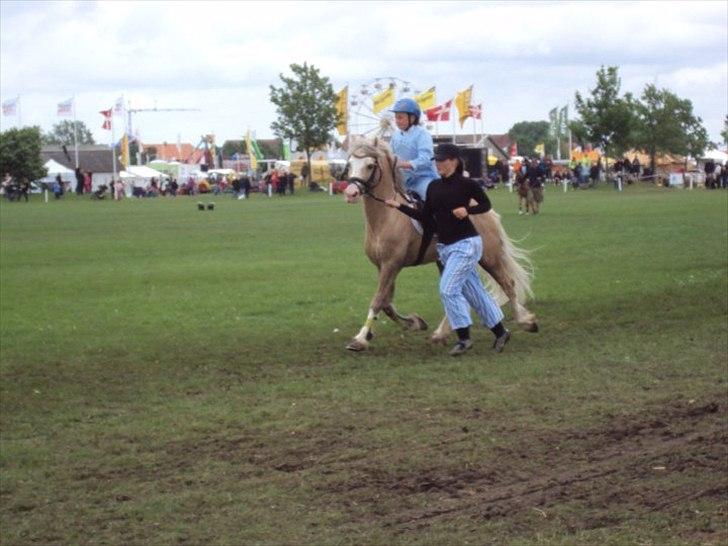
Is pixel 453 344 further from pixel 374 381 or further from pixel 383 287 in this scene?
pixel 374 381

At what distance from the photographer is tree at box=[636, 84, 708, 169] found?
9531 cm

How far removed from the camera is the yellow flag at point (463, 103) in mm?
92938

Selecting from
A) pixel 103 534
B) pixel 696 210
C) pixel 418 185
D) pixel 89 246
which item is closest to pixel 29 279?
pixel 89 246

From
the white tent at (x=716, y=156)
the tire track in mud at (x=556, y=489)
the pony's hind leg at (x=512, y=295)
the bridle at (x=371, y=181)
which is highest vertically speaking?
the bridle at (x=371, y=181)

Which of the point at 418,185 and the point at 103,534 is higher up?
the point at 418,185

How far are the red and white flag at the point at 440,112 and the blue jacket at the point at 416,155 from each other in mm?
75937

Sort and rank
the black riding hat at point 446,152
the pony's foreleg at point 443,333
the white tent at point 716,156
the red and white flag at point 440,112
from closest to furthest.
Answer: the black riding hat at point 446,152
the pony's foreleg at point 443,333
the red and white flag at point 440,112
the white tent at point 716,156

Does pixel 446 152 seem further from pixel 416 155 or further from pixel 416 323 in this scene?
pixel 416 323

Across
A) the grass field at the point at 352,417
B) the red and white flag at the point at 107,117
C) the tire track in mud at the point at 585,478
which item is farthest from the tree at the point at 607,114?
the tire track in mud at the point at 585,478

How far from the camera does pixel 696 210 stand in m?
43.8

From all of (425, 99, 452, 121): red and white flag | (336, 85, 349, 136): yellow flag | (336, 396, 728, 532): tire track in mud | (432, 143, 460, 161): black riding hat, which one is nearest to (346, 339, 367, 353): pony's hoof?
(432, 143, 460, 161): black riding hat

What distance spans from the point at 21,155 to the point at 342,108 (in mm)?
21793

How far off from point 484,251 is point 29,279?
11.2m

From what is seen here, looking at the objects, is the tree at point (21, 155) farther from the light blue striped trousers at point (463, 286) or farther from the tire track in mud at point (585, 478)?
the tire track in mud at point (585, 478)
